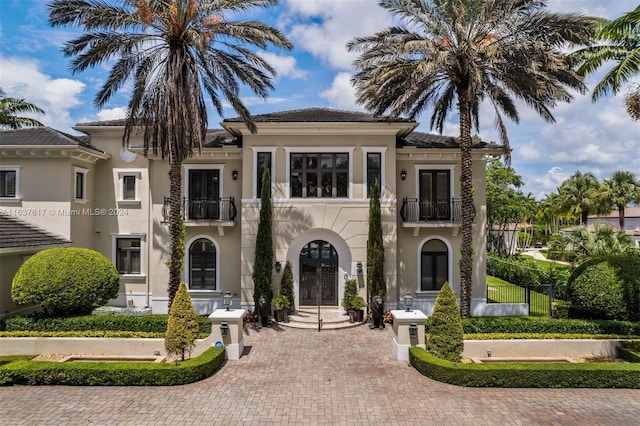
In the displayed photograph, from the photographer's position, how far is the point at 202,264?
17.6 metres

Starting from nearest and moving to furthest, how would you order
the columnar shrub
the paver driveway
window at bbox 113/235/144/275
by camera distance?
1. the paver driveway
2. the columnar shrub
3. window at bbox 113/235/144/275

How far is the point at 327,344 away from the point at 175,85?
1037 centimetres

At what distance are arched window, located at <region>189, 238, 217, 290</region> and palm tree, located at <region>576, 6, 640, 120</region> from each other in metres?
16.4

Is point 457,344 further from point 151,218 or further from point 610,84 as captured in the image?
point 151,218

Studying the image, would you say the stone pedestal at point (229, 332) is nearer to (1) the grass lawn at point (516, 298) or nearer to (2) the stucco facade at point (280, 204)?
(2) the stucco facade at point (280, 204)

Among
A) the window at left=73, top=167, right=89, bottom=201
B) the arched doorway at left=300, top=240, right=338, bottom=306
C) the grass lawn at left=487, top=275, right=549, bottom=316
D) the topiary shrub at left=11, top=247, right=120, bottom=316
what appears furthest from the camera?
the grass lawn at left=487, top=275, right=549, bottom=316

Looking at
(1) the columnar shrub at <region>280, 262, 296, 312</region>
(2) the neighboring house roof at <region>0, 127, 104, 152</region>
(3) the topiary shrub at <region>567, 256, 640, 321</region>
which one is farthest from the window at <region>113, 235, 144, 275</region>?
(3) the topiary shrub at <region>567, 256, 640, 321</region>

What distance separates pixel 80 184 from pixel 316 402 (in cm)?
1596

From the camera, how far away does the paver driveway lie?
800cm

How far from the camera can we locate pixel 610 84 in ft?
42.1

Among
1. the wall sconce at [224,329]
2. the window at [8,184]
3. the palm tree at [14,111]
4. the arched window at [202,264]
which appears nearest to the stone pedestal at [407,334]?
the wall sconce at [224,329]

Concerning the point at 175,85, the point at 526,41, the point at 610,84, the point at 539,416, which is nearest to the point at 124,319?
the point at 175,85

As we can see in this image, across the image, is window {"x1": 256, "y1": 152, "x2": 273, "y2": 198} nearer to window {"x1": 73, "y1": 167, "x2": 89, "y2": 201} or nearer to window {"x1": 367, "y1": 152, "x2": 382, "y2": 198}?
window {"x1": 367, "y1": 152, "x2": 382, "y2": 198}

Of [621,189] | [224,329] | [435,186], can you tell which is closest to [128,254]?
[224,329]
